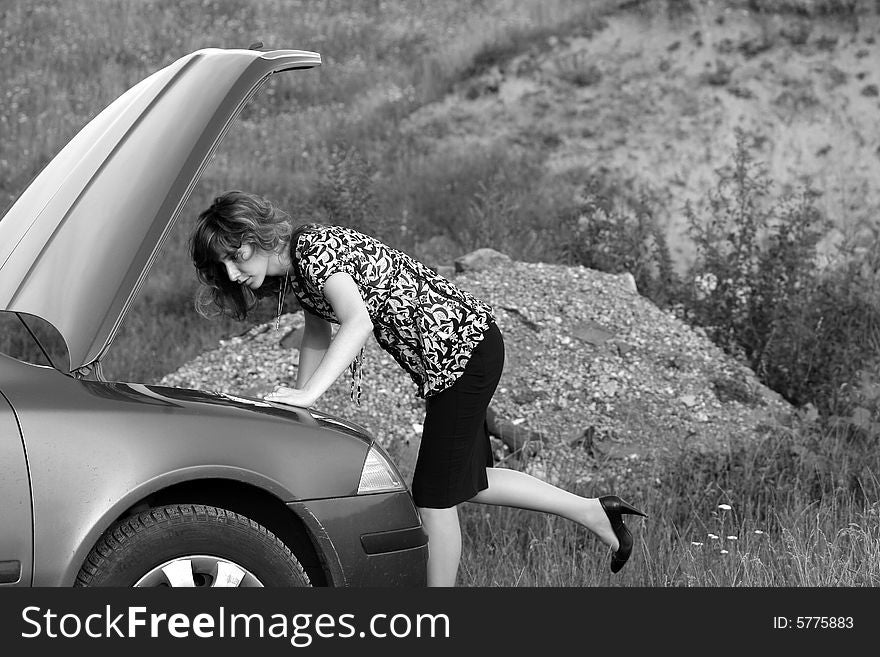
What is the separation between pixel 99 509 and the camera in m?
2.82

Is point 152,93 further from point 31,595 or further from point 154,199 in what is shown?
point 31,595

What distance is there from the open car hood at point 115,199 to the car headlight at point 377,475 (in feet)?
2.70

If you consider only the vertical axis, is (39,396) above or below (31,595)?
above

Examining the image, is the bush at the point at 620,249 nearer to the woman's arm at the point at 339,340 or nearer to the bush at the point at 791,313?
the bush at the point at 791,313

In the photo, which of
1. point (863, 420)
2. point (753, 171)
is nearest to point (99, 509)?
point (863, 420)

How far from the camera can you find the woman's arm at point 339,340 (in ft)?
11.6

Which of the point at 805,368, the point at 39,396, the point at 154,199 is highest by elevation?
the point at 154,199

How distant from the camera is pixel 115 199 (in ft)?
10.5

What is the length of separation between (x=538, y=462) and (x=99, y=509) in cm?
362

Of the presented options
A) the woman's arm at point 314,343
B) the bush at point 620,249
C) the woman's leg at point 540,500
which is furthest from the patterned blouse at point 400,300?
the bush at point 620,249

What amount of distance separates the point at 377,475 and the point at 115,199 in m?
1.08

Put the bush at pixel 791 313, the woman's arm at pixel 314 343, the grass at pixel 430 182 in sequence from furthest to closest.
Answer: the bush at pixel 791 313 < the grass at pixel 430 182 < the woman's arm at pixel 314 343

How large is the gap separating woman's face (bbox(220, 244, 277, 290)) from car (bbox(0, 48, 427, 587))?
1.54 ft

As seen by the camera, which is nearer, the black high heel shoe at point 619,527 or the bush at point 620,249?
the black high heel shoe at point 619,527
